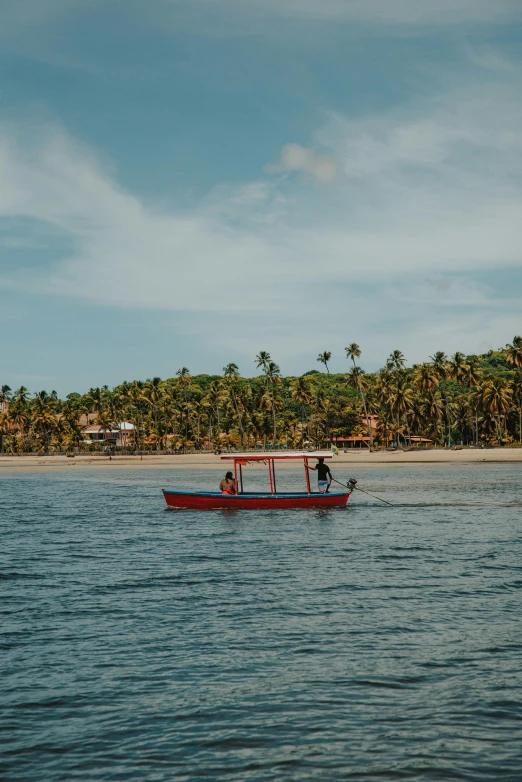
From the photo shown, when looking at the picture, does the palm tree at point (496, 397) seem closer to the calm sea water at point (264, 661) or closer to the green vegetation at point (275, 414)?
the green vegetation at point (275, 414)

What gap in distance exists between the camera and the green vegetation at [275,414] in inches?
5464

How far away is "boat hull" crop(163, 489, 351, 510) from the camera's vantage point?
38.2 metres

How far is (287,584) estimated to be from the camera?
19312 mm

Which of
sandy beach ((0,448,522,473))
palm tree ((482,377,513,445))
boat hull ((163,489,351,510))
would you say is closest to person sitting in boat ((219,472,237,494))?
boat hull ((163,489,351,510))

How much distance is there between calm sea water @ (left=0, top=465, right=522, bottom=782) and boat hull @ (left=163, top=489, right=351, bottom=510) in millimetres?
11015

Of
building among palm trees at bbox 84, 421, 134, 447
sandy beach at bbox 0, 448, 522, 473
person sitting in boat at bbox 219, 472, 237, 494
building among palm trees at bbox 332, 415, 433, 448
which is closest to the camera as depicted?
person sitting in boat at bbox 219, 472, 237, 494

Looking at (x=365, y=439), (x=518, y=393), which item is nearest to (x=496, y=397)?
(x=518, y=393)

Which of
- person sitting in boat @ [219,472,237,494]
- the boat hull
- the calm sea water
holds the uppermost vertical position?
person sitting in boat @ [219,472,237,494]

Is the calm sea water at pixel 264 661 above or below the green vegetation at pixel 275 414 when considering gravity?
below

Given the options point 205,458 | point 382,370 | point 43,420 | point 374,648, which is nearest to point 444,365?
point 382,370

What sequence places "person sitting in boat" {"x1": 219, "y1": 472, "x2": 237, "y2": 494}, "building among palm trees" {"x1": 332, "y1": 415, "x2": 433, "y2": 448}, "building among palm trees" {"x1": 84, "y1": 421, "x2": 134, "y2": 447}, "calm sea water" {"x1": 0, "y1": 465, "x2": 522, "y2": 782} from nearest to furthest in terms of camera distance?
"calm sea water" {"x1": 0, "y1": 465, "x2": 522, "y2": 782}
"person sitting in boat" {"x1": 219, "y1": 472, "x2": 237, "y2": 494}
"building among palm trees" {"x1": 332, "y1": 415, "x2": 433, "y2": 448}
"building among palm trees" {"x1": 84, "y1": 421, "x2": 134, "y2": 447}

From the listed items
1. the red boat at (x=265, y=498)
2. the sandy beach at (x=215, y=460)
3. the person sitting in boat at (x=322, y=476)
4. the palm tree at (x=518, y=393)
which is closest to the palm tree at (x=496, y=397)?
the palm tree at (x=518, y=393)

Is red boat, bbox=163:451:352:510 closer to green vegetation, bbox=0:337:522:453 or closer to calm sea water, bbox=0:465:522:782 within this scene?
calm sea water, bbox=0:465:522:782

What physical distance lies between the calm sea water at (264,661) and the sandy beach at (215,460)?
76.9 metres
